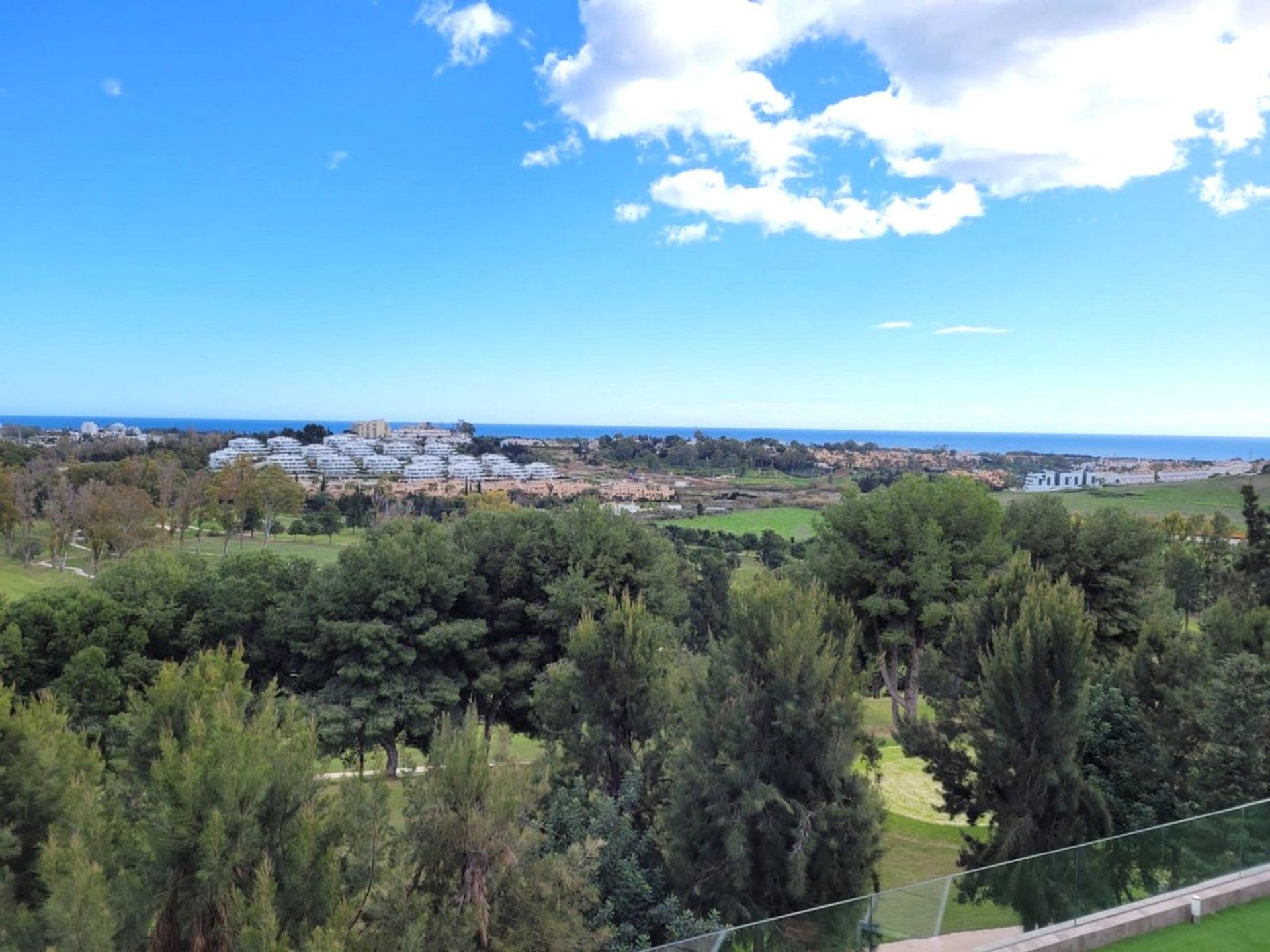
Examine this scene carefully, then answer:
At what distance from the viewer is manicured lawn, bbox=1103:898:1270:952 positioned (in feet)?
24.5

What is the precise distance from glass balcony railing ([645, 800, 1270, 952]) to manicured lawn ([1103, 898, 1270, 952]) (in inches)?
13.9

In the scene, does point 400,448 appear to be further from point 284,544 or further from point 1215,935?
point 1215,935

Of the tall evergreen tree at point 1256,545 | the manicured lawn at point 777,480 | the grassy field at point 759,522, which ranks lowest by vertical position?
the grassy field at point 759,522

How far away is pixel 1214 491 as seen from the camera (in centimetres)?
8538

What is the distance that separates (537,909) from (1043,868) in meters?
4.91

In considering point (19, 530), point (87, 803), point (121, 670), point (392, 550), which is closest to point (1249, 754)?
point (87, 803)

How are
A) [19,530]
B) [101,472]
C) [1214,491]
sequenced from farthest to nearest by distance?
[1214,491] → [101,472] → [19,530]

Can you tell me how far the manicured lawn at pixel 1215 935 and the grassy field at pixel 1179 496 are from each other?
6355 centimetres

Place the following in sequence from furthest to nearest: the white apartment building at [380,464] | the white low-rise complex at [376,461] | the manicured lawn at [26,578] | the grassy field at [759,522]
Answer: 1. the white apartment building at [380,464]
2. the white low-rise complex at [376,461]
3. the grassy field at [759,522]
4. the manicured lawn at [26,578]

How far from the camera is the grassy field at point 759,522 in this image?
79.2 m

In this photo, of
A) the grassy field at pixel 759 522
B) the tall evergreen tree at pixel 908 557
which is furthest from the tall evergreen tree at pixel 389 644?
the grassy field at pixel 759 522

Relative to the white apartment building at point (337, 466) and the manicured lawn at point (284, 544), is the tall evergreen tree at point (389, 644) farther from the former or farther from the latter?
the white apartment building at point (337, 466)

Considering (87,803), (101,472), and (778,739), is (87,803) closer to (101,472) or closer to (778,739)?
(778,739)

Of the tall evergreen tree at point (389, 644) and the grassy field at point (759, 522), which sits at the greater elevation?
the tall evergreen tree at point (389, 644)
